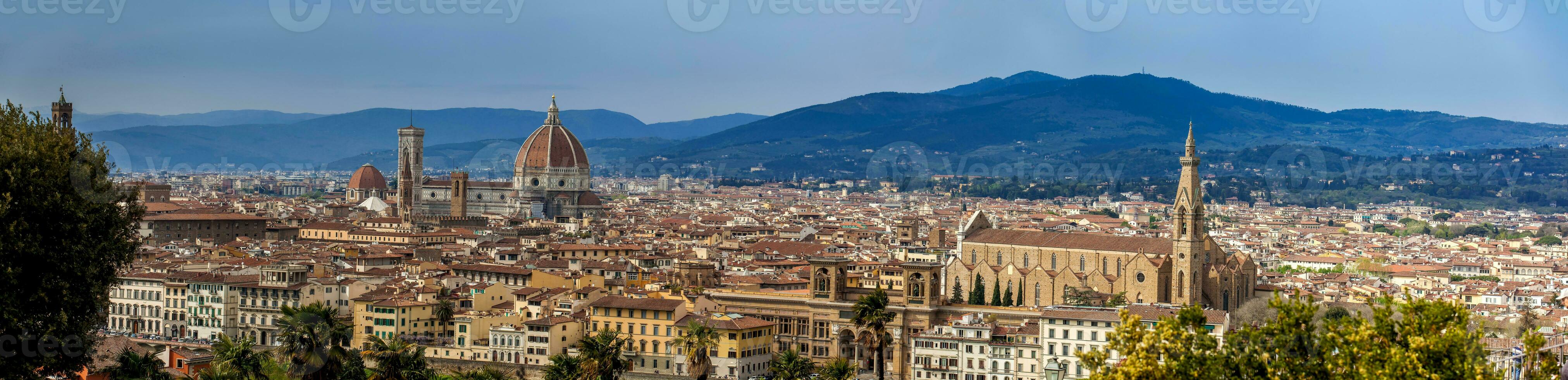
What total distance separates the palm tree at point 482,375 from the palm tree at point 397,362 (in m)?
0.90

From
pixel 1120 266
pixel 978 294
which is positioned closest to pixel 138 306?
pixel 978 294

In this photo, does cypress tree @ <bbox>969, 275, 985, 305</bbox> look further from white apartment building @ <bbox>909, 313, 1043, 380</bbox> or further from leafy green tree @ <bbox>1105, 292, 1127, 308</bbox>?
white apartment building @ <bbox>909, 313, 1043, 380</bbox>

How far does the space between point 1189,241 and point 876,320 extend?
15.8 meters

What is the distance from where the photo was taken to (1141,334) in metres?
15.8

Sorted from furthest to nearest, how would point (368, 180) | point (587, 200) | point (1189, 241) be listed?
point (368, 180), point (587, 200), point (1189, 241)

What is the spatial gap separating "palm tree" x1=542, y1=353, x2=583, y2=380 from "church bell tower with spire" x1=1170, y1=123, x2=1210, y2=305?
19969 millimetres

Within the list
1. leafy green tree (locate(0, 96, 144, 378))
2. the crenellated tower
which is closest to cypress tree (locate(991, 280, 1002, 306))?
leafy green tree (locate(0, 96, 144, 378))

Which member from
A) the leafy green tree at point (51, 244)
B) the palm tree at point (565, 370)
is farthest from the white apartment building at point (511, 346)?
the leafy green tree at point (51, 244)

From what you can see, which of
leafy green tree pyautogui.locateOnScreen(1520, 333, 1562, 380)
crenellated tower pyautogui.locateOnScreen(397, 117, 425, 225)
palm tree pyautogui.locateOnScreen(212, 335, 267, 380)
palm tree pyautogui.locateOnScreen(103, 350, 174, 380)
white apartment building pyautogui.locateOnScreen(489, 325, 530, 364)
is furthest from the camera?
crenellated tower pyautogui.locateOnScreen(397, 117, 425, 225)

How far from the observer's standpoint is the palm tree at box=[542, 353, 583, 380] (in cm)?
2934

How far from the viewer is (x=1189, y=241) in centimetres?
4516

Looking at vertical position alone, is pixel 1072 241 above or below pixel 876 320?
above

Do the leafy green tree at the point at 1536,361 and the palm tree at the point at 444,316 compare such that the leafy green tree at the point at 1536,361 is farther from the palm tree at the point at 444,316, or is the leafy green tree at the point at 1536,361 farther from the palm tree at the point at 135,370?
the palm tree at the point at 444,316

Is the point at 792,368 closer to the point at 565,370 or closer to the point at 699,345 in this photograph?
the point at 699,345
